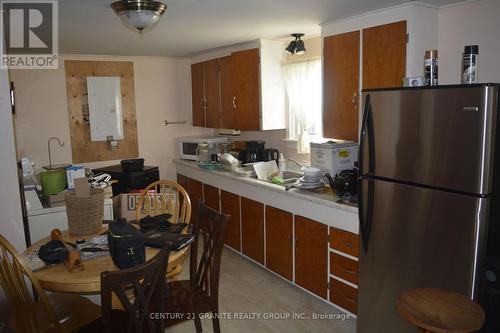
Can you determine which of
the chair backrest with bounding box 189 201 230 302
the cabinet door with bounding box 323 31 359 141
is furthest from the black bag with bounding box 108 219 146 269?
the cabinet door with bounding box 323 31 359 141

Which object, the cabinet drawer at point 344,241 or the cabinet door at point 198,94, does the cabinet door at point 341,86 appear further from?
A: the cabinet door at point 198,94

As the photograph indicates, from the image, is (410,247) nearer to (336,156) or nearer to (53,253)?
(336,156)

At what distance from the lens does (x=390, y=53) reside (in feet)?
8.74

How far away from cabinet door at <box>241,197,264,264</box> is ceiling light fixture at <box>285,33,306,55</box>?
1.44 m

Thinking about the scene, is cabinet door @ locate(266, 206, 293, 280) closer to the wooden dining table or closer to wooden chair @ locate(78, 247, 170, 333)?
the wooden dining table

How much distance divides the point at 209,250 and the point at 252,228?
1.42m

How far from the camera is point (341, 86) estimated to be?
3061mm

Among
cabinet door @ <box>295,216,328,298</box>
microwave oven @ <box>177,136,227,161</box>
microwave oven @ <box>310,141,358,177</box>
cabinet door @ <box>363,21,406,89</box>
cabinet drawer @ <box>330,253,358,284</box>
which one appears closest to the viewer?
cabinet door @ <box>363,21,406,89</box>

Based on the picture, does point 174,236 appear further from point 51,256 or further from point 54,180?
point 54,180

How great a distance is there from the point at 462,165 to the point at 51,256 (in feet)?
7.01

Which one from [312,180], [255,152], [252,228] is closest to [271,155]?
[255,152]

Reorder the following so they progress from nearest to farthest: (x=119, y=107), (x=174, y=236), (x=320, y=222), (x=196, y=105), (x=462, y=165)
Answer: (x=462, y=165) → (x=174, y=236) → (x=320, y=222) → (x=119, y=107) → (x=196, y=105)

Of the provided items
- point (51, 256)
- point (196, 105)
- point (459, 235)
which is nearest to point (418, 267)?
point (459, 235)

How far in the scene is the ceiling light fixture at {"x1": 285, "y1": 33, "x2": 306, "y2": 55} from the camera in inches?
141
